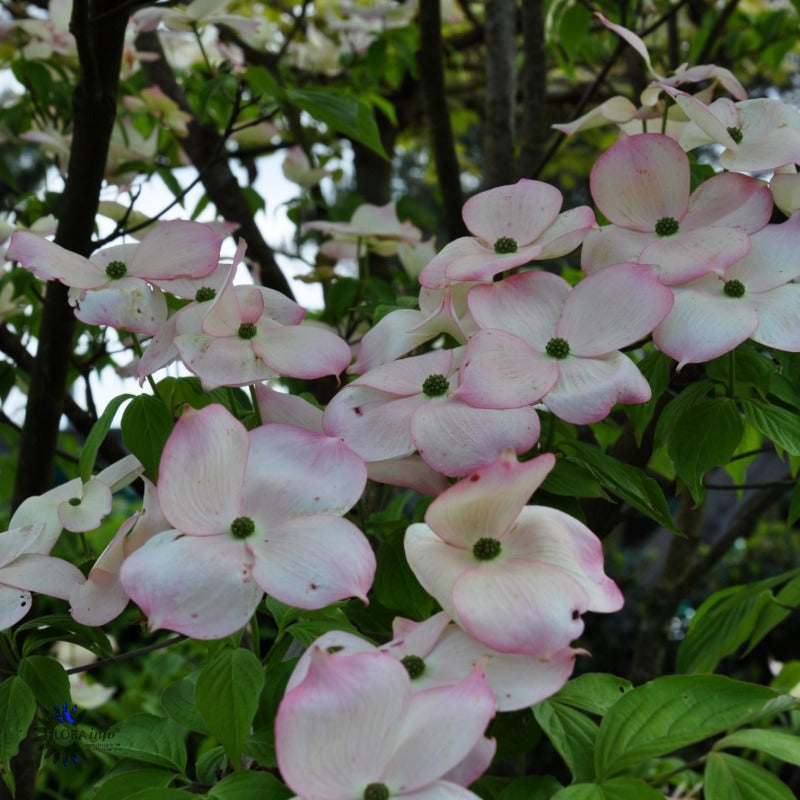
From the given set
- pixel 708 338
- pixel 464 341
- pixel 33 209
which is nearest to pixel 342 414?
pixel 464 341

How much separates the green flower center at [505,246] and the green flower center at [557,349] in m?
0.08

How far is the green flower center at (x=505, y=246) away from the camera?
0.57 meters

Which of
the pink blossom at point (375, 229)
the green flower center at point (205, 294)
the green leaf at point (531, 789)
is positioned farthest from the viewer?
the pink blossom at point (375, 229)

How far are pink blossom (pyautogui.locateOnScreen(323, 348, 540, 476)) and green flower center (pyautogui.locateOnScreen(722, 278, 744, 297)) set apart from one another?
0.15m

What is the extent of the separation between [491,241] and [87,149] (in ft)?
1.30

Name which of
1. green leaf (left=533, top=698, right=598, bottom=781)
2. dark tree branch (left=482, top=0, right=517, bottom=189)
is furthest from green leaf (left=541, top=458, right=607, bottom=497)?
dark tree branch (left=482, top=0, right=517, bottom=189)

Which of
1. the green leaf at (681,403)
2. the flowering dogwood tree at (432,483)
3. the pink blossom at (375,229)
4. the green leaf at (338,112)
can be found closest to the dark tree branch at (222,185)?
the pink blossom at (375,229)

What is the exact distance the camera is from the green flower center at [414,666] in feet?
1.36

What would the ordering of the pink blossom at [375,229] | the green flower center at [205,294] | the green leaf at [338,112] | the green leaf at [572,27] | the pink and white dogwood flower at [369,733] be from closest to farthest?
1. the pink and white dogwood flower at [369,733]
2. the green flower center at [205,294]
3. the green leaf at [338,112]
4. the pink blossom at [375,229]
5. the green leaf at [572,27]

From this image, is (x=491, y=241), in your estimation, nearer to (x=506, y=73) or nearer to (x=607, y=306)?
(x=607, y=306)

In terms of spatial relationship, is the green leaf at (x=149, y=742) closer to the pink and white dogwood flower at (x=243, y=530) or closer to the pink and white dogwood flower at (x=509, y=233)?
the pink and white dogwood flower at (x=243, y=530)

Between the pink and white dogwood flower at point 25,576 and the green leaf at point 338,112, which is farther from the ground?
the green leaf at point 338,112

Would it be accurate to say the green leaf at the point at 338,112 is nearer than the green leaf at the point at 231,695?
No

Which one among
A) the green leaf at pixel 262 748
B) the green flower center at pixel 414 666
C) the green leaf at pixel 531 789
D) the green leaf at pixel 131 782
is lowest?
the green leaf at pixel 131 782
